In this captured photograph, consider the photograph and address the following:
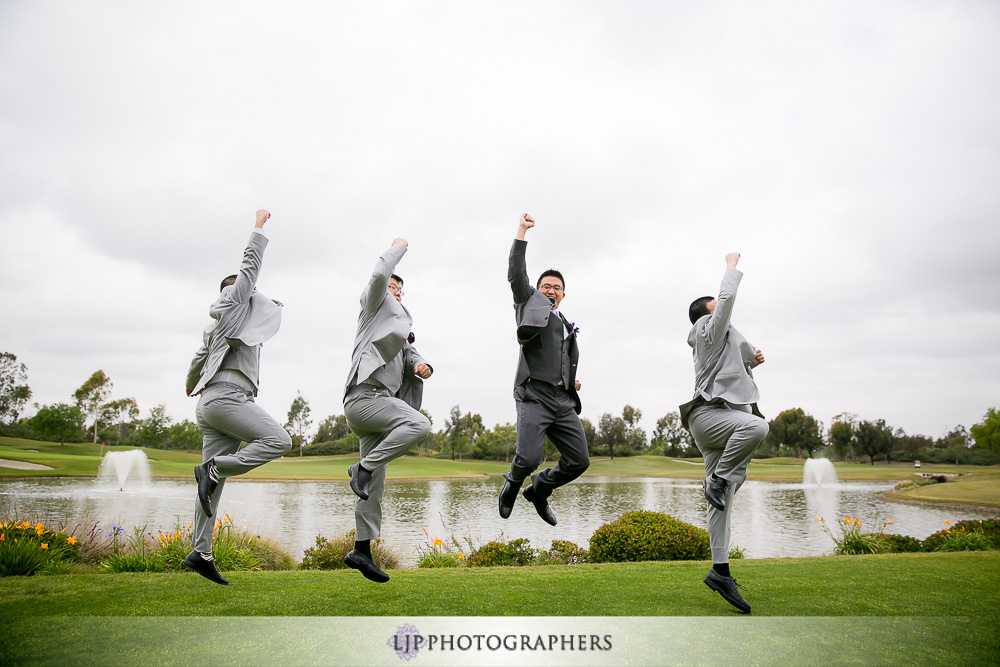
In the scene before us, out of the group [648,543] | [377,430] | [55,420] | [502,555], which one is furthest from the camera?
[55,420]

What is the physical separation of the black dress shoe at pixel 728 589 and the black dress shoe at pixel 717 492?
0.59 metres

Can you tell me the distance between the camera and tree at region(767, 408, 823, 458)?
7438cm

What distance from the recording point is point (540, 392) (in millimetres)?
5266

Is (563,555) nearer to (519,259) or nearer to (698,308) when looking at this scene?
(698,308)

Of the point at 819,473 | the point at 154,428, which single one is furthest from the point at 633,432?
the point at 154,428

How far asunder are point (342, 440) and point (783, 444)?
200 ft

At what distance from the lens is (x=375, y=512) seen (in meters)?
5.19

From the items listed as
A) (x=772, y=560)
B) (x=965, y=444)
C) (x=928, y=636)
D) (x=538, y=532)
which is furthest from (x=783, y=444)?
(x=928, y=636)

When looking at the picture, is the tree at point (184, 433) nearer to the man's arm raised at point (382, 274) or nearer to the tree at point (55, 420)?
the tree at point (55, 420)

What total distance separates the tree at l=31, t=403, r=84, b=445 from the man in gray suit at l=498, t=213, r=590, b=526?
4792 cm

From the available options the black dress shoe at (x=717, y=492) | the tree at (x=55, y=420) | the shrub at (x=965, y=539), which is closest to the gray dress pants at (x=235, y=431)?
the black dress shoe at (x=717, y=492)

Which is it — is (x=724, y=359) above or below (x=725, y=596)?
above

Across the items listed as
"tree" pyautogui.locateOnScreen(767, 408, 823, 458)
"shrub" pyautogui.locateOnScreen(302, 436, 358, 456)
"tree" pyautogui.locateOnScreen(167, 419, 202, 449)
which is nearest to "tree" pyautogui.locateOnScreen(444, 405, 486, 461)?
"shrub" pyautogui.locateOnScreen(302, 436, 358, 456)

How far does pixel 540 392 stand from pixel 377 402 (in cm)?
150
